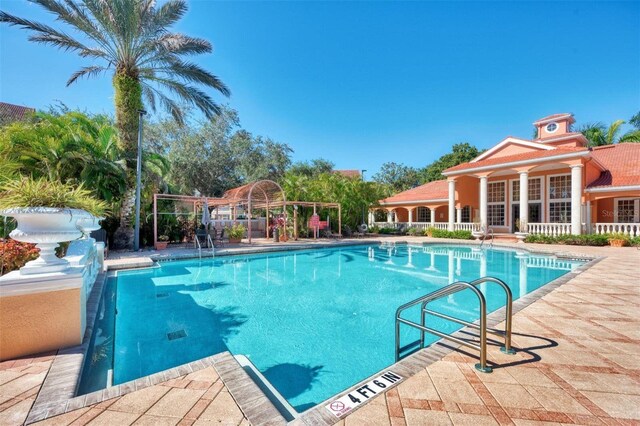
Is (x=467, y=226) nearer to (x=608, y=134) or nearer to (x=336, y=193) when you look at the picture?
(x=336, y=193)

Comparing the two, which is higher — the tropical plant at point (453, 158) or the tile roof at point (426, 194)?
the tropical plant at point (453, 158)

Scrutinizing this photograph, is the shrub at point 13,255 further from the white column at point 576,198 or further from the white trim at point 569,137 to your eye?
the white trim at point 569,137

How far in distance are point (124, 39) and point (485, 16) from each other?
15803 mm

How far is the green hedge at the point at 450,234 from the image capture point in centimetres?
1934

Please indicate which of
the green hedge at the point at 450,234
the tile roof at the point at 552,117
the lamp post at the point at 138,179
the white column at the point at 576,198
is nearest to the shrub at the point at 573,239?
the white column at the point at 576,198

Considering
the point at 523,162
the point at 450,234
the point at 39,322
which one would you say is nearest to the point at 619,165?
the point at 523,162

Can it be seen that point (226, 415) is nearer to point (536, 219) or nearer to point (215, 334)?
point (215, 334)

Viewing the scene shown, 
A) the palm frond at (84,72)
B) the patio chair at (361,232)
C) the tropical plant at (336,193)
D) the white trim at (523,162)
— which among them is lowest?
the patio chair at (361,232)

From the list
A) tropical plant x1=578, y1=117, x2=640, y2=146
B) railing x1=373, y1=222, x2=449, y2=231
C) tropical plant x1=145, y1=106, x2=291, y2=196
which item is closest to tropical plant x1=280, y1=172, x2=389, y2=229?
railing x1=373, y1=222, x2=449, y2=231

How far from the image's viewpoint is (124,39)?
1173 centimetres

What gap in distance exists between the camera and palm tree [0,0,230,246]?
36.6 feet

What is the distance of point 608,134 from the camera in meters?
26.3

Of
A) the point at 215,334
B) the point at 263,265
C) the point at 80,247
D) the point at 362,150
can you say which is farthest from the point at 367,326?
the point at 362,150

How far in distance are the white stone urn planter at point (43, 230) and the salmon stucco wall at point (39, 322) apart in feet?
1.00
